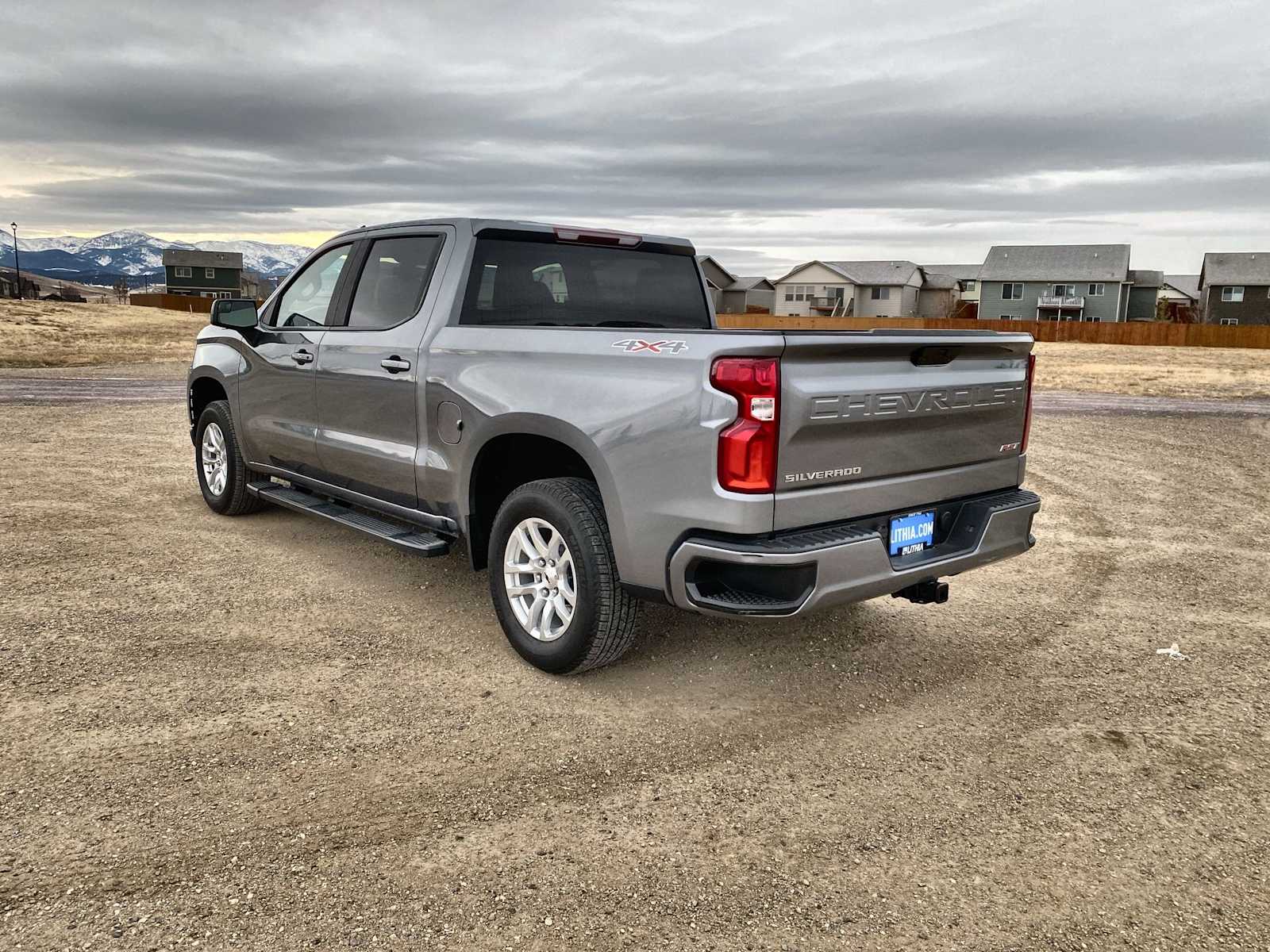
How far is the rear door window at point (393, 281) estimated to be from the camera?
5094 millimetres

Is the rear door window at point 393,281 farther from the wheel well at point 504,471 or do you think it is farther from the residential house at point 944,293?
the residential house at point 944,293

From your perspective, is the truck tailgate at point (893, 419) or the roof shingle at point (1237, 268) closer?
the truck tailgate at point (893, 419)

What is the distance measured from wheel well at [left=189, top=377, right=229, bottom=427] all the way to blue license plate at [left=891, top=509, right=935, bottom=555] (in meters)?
5.26

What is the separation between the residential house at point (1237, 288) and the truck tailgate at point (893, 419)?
70.1m

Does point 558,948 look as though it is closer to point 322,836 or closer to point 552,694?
point 322,836

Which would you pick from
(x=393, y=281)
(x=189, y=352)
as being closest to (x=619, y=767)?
(x=393, y=281)

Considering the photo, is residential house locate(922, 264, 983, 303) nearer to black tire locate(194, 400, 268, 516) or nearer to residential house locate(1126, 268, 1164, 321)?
residential house locate(1126, 268, 1164, 321)

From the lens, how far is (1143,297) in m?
70.0

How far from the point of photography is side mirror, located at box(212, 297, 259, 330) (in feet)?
21.2

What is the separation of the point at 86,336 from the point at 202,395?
26873mm

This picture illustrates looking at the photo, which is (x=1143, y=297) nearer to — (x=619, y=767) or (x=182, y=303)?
(x=182, y=303)

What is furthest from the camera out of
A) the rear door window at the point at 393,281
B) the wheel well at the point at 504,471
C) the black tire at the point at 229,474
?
Answer: the black tire at the point at 229,474

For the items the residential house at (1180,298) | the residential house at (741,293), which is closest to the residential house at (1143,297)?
the residential house at (1180,298)

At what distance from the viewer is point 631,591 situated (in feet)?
12.8
